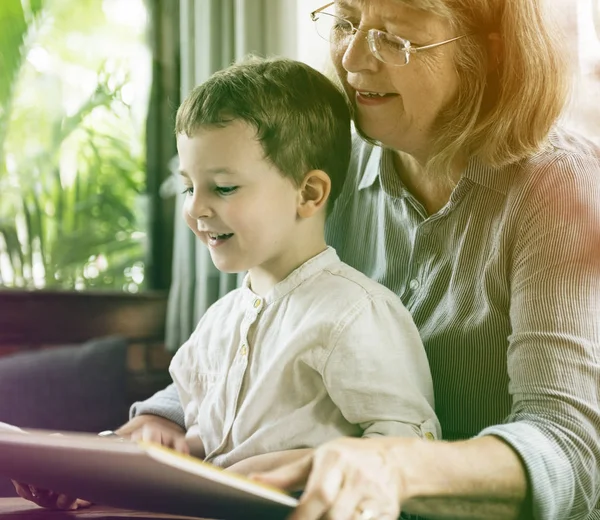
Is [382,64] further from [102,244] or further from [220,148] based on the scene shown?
[102,244]

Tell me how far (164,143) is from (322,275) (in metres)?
1.66

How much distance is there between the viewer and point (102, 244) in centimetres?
276

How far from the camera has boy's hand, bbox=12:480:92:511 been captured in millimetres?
1202

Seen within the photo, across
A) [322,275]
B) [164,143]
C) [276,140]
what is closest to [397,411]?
[322,275]

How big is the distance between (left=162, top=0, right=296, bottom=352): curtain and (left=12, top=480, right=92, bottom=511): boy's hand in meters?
1.25

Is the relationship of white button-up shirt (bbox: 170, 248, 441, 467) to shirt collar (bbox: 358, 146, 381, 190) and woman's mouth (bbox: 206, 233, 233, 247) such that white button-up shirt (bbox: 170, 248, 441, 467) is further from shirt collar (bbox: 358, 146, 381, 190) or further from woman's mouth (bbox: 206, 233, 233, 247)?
shirt collar (bbox: 358, 146, 381, 190)

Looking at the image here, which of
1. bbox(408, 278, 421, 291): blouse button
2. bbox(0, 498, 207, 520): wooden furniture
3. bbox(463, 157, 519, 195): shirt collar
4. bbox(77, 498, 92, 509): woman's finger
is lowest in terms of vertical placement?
bbox(77, 498, 92, 509): woman's finger

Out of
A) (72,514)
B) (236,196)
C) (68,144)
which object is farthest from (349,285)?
(68,144)

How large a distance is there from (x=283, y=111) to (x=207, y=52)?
4.73 feet

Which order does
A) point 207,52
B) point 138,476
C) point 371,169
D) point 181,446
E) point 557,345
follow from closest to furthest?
point 138,476
point 557,345
point 181,446
point 371,169
point 207,52

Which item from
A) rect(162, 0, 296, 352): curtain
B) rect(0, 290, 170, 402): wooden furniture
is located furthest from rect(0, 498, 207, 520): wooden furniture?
rect(0, 290, 170, 402): wooden furniture

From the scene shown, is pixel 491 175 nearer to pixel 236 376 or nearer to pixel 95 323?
pixel 236 376

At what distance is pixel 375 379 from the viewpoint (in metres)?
1.08

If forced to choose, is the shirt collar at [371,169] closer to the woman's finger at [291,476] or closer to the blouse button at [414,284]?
the blouse button at [414,284]
